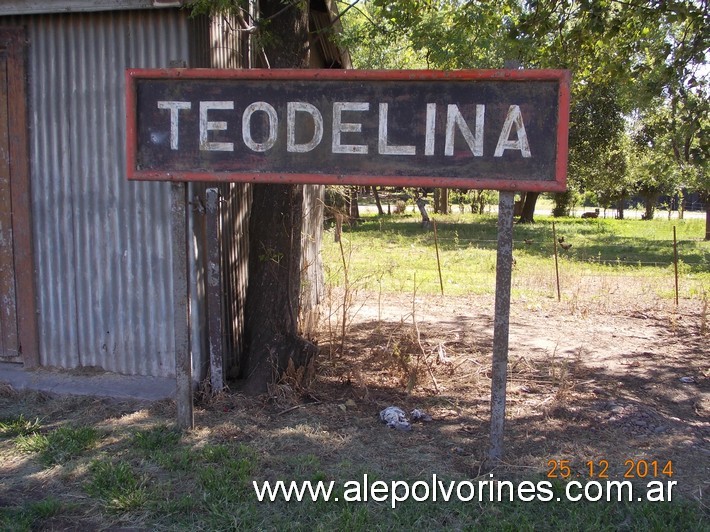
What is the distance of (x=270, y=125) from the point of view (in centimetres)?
430

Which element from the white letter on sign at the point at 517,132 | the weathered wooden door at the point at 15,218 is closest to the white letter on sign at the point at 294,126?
the white letter on sign at the point at 517,132

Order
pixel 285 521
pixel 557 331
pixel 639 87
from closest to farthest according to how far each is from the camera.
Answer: pixel 285 521 → pixel 557 331 → pixel 639 87

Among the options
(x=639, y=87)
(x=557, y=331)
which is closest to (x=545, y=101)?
(x=557, y=331)

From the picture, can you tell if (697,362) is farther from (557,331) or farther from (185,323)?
(185,323)

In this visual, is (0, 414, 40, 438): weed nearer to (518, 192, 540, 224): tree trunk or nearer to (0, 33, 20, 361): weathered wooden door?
(0, 33, 20, 361): weathered wooden door

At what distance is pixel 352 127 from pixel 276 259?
204 centimetres

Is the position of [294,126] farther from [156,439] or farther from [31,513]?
[31,513]

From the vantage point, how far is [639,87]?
36.9 feet

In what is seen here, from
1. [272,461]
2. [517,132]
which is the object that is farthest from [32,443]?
[517,132]

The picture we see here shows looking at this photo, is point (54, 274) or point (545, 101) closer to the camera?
point (545, 101)

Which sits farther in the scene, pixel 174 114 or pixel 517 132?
pixel 174 114

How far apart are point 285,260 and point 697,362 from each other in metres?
4.54

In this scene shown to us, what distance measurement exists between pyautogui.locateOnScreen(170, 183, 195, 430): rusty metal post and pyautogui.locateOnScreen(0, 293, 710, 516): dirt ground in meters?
0.20

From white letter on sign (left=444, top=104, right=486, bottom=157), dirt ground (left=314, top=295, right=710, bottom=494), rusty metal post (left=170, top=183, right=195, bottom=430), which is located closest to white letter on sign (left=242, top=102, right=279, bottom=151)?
rusty metal post (left=170, top=183, right=195, bottom=430)
